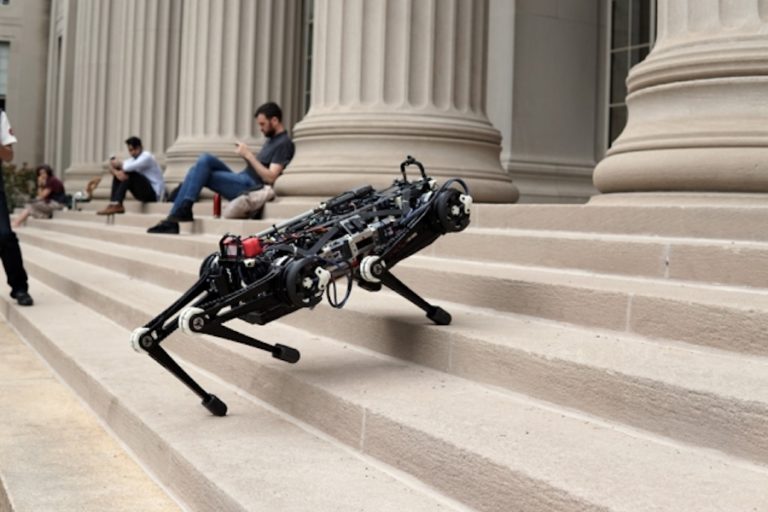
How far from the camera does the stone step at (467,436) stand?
264cm

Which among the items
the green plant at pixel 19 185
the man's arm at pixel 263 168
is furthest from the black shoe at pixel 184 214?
the green plant at pixel 19 185

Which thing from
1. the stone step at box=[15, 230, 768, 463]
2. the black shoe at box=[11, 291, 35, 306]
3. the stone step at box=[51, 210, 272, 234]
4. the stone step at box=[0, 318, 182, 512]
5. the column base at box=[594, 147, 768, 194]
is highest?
the column base at box=[594, 147, 768, 194]

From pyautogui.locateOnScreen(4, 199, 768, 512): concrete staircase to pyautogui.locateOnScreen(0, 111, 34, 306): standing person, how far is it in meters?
1.99

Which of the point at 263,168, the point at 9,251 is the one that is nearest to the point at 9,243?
the point at 9,251

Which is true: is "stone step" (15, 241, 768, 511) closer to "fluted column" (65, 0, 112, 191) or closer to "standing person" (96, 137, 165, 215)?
"standing person" (96, 137, 165, 215)

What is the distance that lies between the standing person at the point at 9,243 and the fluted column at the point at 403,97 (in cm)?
265

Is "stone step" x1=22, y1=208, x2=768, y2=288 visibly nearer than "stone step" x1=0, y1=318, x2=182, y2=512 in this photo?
No

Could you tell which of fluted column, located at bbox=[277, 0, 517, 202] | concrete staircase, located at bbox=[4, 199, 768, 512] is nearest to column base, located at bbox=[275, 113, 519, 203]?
fluted column, located at bbox=[277, 0, 517, 202]

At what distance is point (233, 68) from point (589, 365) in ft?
33.9

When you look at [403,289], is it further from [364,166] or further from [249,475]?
[364,166]

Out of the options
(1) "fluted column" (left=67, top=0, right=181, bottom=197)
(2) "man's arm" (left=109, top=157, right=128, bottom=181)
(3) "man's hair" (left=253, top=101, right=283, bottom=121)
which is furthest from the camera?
(1) "fluted column" (left=67, top=0, right=181, bottom=197)

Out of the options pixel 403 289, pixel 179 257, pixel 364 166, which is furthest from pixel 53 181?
pixel 403 289

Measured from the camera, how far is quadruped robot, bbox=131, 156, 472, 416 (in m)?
3.88

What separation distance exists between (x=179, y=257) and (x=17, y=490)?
18.9ft
